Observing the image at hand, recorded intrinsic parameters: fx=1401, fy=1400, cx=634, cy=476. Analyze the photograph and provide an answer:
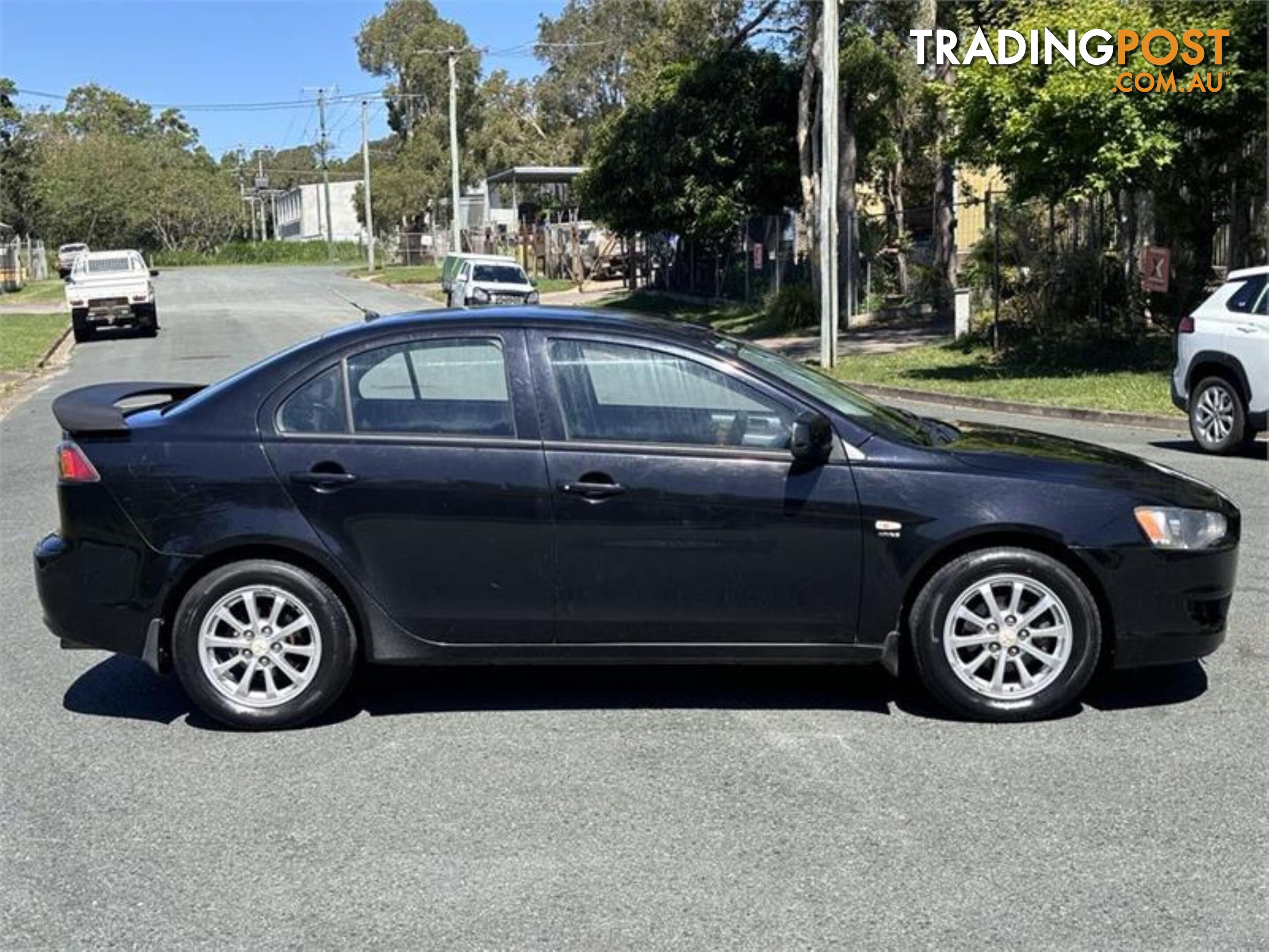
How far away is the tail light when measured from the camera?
5500mm

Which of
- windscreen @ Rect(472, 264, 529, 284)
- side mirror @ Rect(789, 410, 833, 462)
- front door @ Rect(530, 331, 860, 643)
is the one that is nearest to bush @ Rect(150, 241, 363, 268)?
windscreen @ Rect(472, 264, 529, 284)

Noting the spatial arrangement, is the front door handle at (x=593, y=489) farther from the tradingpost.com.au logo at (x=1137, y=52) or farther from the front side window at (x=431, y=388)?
the tradingpost.com.au logo at (x=1137, y=52)

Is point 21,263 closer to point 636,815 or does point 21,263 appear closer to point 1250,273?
point 1250,273

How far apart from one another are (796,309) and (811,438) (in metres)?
24.0

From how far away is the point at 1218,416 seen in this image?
40.5ft

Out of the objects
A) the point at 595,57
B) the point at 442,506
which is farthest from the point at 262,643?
the point at 595,57

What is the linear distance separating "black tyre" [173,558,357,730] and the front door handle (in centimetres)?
102

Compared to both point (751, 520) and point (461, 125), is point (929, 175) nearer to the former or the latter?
point (751, 520)

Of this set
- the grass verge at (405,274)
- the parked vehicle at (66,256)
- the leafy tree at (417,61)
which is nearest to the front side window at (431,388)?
the grass verge at (405,274)

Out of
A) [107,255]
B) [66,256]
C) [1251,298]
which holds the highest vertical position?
[66,256]

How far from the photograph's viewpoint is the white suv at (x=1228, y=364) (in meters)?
11.9

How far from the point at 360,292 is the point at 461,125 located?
121ft

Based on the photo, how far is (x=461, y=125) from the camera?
3445 inches

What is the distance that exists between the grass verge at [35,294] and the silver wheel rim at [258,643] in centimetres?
3866
